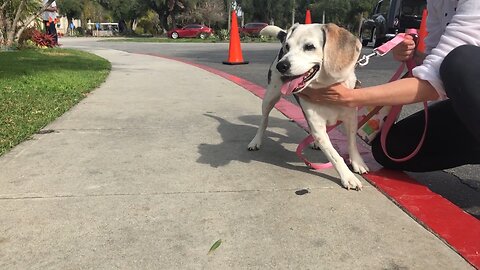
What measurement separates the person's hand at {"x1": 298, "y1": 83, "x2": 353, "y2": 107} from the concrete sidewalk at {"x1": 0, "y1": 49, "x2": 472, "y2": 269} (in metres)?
0.57

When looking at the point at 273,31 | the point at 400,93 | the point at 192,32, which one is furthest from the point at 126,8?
the point at 400,93

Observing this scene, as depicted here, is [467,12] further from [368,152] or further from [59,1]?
[59,1]

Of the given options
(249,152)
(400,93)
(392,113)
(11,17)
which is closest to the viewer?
(400,93)

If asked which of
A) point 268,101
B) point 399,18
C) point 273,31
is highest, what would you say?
point 399,18

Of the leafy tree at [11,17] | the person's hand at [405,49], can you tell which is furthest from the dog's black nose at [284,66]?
the leafy tree at [11,17]

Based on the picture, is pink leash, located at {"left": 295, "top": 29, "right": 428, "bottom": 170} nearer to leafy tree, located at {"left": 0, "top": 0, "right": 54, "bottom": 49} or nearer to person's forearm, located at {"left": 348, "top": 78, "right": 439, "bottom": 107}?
person's forearm, located at {"left": 348, "top": 78, "right": 439, "bottom": 107}

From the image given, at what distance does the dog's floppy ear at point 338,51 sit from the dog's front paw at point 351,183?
2.21 ft

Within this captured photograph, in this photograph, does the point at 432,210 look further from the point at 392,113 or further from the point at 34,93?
the point at 34,93

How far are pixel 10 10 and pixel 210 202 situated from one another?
16.8m

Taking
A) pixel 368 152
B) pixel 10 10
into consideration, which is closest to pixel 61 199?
pixel 368 152

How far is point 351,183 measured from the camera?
2.84 metres

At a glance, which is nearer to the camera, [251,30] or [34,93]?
[34,93]

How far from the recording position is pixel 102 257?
2.01 m

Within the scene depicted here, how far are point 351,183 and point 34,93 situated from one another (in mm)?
5205
